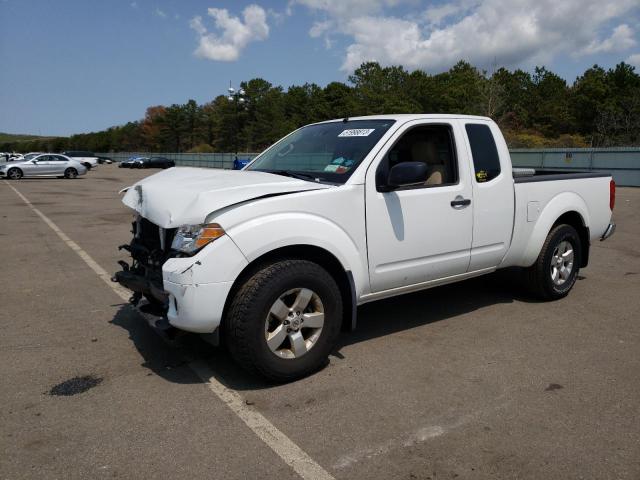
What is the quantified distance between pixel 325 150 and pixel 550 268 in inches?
106

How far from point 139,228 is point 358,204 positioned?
1.74 metres

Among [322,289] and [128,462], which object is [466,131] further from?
[128,462]

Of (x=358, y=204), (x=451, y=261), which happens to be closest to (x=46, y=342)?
(x=358, y=204)

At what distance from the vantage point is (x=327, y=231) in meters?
3.67

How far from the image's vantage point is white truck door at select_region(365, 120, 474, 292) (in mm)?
3980

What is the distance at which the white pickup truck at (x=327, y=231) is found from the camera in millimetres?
3328

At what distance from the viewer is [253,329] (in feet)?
10.9

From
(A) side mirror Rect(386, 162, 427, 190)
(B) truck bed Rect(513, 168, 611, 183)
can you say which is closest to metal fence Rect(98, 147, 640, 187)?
(B) truck bed Rect(513, 168, 611, 183)

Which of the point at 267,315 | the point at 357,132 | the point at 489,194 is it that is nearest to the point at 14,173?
the point at 357,132

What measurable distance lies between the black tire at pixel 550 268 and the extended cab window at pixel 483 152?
3.59ft

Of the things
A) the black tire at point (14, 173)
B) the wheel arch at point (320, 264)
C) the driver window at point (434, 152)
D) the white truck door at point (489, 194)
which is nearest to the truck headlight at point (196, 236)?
the wheel arch at point (320, 264)

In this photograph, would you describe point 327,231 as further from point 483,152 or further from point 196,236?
point 483,152

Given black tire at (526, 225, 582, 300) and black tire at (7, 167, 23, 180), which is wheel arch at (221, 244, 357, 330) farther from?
black tire at (7, 167, 23, 180)

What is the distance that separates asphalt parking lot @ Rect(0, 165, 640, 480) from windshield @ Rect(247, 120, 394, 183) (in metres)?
1.44
